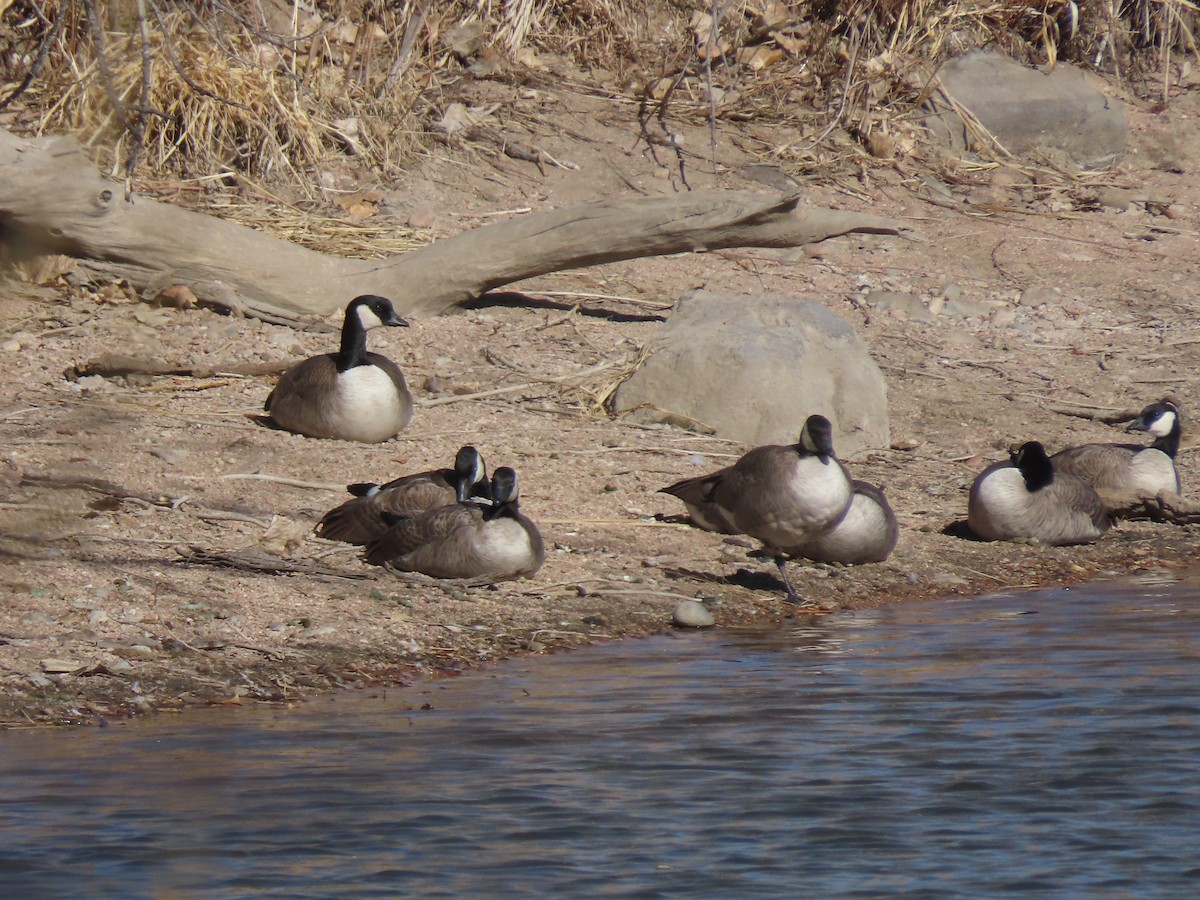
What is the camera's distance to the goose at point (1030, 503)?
9273mm

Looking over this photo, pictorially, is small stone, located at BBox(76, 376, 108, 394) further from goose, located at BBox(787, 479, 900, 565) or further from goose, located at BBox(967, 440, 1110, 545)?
goose, located at BBox(967, 440, 1110, 545)

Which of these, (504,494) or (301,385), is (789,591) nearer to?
(504,494)

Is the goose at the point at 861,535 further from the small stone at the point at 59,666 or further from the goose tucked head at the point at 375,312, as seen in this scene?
the small stone at the point at 59,666

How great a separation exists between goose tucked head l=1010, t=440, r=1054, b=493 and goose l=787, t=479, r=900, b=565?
1.04 meters

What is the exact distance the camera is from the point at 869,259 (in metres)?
14.4

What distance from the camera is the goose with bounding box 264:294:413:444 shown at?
9672mm

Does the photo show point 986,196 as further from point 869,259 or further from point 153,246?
point 153,246

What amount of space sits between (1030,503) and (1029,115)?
8002 mm

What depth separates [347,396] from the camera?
9.64 metres

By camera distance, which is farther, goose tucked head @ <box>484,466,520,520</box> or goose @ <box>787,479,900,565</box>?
goose @ <box>787,479,900,565</box>

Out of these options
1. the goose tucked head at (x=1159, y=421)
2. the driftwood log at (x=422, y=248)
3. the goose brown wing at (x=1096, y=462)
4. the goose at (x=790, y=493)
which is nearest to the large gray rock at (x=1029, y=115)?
the driftwood log at (x=422, y=248)

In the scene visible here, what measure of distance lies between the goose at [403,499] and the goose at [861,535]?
5.16 ft

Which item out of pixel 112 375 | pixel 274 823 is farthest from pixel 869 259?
pixel 274 823

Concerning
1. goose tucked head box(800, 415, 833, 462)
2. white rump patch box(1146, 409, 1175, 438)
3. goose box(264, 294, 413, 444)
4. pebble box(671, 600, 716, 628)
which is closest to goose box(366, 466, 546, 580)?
pebble box(671, 600, 716, 628)
